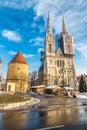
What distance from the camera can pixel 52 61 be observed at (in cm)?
8869

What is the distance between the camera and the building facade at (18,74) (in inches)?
2931

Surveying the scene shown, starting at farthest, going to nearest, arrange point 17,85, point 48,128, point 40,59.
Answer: point 40,59
point 17,85
point 48,128

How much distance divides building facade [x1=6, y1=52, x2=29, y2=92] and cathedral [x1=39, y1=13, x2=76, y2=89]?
12.5 meters

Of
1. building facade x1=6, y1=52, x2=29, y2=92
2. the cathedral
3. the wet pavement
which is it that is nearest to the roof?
building facade x1=6, y1=52, x2=29, y2=92

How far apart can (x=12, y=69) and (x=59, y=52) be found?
30252 mm

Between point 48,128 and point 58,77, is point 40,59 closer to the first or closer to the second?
point 58,77

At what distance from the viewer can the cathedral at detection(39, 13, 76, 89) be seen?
86125 mm

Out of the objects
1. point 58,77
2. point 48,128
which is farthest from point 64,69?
point 48,128

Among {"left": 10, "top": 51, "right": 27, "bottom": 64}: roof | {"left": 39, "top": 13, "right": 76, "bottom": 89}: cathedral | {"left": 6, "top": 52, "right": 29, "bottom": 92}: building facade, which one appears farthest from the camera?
{"left": 39, "top": 13, "right": 76, "bottom": 89}: cathedral

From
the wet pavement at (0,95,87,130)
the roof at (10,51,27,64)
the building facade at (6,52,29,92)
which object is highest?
the roof at (10,51,27,64)

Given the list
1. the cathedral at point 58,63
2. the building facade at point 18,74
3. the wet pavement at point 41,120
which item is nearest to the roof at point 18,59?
the building facade at point 18,74

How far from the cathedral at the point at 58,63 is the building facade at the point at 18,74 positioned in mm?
12504

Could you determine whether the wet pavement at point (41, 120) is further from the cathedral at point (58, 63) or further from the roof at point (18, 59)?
the cathedral at point (58, 63)

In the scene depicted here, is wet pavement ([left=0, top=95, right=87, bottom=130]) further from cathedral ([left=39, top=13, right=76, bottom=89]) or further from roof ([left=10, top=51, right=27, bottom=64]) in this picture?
cathedral ([left=39, top=13, right=76, bottom=89])
